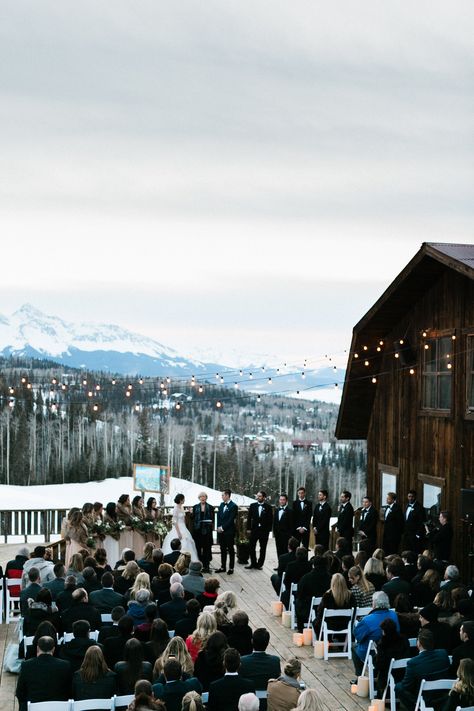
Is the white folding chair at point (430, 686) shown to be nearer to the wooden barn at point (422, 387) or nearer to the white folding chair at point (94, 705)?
the white folding chair at point (94, 705)

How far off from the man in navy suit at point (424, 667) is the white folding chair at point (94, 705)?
2.80 metres

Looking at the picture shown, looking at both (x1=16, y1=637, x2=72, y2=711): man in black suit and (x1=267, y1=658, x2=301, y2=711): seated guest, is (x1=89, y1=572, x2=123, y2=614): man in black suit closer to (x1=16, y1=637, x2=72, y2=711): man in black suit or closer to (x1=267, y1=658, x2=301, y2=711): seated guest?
(x1=16, y1=637, x2=72, y2=711): man in black suit

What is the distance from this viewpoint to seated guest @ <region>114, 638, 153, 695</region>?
7445 millimetres

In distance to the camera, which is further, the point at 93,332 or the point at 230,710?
the point at 93,332

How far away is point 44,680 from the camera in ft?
24.5

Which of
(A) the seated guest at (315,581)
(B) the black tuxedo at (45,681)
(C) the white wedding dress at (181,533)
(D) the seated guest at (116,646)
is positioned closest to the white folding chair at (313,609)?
(A) the seated guest at (315,581)

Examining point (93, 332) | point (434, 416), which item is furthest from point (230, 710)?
point (93, 332)

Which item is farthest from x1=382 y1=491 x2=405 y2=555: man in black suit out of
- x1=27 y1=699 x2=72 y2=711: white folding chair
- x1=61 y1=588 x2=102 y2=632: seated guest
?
x1=27 y1=699 x2=72 y2=711: white folding chair

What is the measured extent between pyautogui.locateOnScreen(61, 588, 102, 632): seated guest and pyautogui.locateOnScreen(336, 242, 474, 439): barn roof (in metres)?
7.40

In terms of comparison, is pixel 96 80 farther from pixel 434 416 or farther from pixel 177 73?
pixel 434 416

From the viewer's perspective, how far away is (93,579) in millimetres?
10766

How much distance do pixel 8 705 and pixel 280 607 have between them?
5.15 metres

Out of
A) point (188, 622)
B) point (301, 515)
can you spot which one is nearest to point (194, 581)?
point (188, 622)

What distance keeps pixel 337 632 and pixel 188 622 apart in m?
2.74
